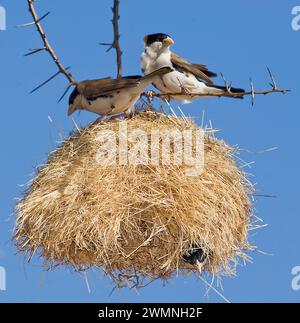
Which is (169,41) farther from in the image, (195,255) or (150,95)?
(195,255)

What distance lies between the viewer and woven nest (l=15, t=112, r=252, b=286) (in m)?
4.62

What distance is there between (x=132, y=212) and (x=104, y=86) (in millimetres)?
793

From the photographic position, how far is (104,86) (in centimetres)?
515

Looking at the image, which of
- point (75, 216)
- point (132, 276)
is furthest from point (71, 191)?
point (132, 276)

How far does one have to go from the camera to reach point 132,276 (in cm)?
484

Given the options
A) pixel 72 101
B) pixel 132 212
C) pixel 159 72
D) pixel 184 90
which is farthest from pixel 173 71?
pixel 132 212

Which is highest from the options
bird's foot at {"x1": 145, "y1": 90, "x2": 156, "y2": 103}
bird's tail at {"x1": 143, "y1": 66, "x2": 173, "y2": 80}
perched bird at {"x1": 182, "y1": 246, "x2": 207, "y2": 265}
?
bird's tail at {"x1": 143, "y1": 66, "x2": 173, "y2": 80}

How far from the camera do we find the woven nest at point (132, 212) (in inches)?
182

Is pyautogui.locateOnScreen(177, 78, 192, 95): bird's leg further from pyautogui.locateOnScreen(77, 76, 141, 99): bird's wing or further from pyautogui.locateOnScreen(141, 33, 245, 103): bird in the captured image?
pyautogui.locateOnScreen(77, 76, 141, 99): bird's wing

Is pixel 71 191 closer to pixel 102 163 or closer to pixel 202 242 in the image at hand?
pixel 102 163

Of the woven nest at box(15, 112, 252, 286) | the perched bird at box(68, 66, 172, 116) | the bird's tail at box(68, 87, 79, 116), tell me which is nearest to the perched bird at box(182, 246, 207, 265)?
the woven nest at box(15, 112, 252, 286)

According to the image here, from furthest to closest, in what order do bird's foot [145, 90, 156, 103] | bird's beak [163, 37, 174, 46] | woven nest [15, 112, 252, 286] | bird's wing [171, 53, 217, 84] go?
bird's wing [171, 53, 217, 84], bird's beak [163, 37, 174, 46], bird's foot [145, 90, 156, 103], woven nest [15, 112, 252, 286]

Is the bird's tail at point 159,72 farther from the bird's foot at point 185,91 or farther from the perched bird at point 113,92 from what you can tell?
the bird's foot at point 185,91

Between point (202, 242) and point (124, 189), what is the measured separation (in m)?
0.41
